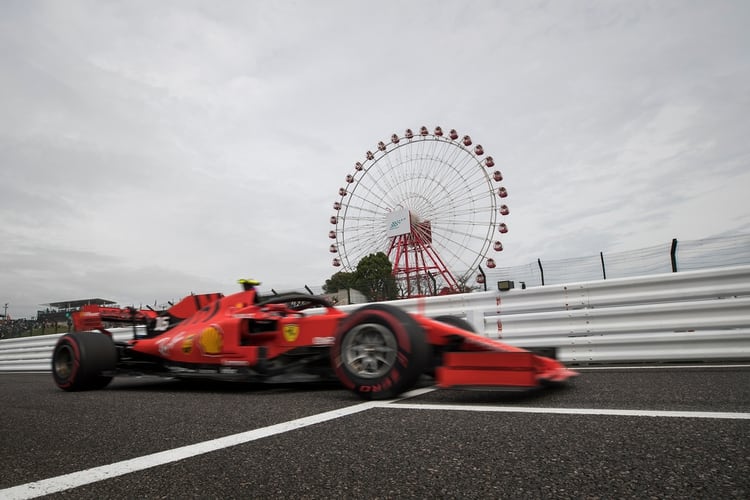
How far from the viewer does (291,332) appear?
14.1 ft

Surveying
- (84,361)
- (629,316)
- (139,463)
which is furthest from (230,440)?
(629,316)

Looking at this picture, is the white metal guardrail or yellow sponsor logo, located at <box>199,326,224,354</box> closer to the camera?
yellow sponsor logo, located at <box>199,326,224,354</box>

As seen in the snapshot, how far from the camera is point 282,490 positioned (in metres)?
1.59

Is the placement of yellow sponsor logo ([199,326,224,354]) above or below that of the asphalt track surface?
above

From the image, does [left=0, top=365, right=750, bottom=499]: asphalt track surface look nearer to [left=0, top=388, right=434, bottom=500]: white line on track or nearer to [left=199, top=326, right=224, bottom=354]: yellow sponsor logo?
[left=0, top=388, right=434, bottom=500]: white line on track

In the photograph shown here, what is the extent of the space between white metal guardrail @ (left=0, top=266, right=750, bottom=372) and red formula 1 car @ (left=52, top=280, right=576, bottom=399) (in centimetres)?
144

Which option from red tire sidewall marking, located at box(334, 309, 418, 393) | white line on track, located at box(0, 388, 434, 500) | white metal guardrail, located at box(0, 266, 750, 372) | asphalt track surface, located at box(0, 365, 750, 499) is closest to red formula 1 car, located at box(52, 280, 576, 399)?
red tire sidewall marking, located at box(334, 309, 418, 393)

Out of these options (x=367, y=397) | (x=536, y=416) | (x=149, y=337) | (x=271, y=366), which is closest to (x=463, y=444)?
(x=536, y=416)

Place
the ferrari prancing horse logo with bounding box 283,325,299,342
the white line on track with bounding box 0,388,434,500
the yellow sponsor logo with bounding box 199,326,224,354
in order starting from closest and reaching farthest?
the white line on track with bounding box 0,388,434,500, the ferrari prancing horse logo with bounding box 283,325,299,342, the yellow sponsor logo with bounding box 199,326,224,354

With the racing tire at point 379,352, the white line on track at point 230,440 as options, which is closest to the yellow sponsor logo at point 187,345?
the racing tire at point 379,352

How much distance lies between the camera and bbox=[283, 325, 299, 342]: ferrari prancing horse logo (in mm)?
4277

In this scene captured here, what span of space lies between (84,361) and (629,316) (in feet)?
19.3

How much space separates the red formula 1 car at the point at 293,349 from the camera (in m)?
3.22

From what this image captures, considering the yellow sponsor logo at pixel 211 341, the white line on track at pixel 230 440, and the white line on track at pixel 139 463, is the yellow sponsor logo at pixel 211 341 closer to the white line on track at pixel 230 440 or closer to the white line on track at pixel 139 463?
the white line on track at pixel 230 440
